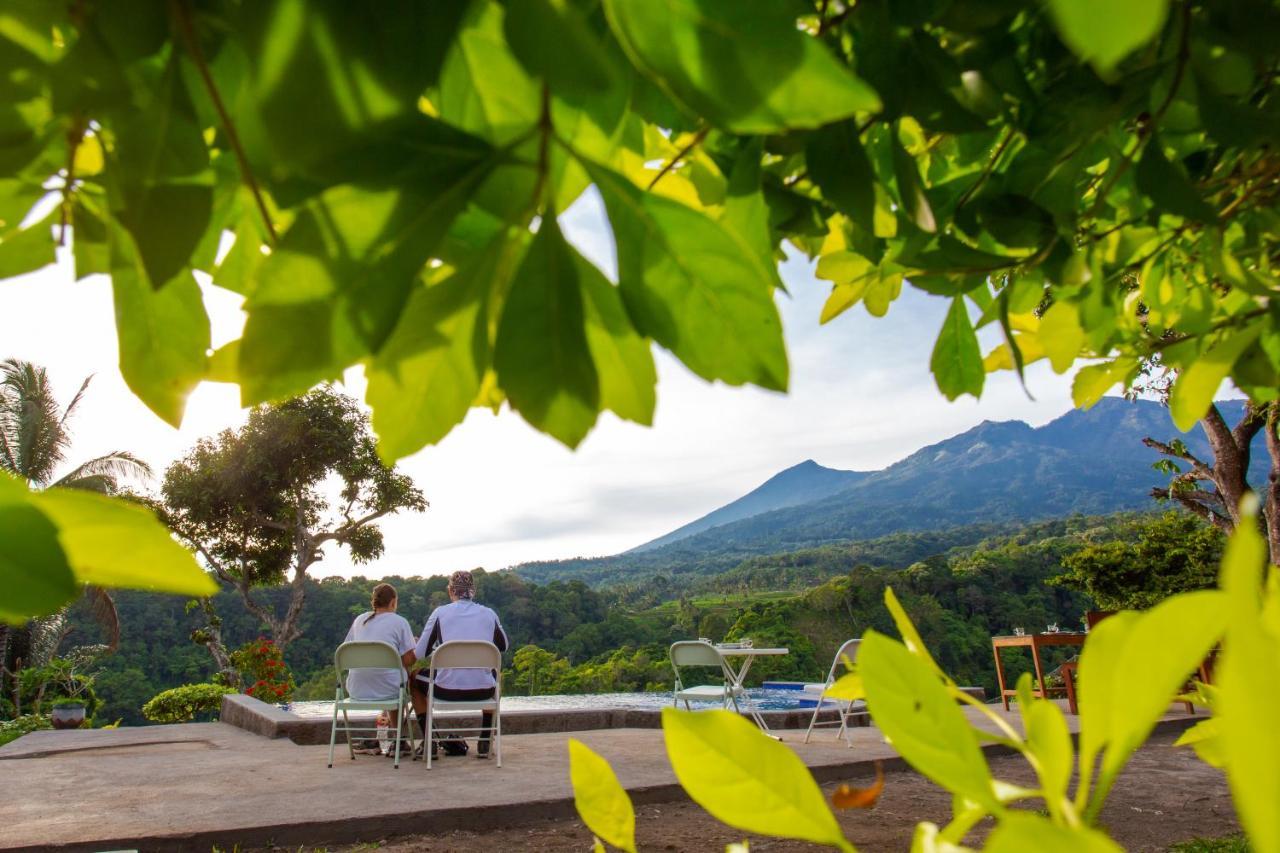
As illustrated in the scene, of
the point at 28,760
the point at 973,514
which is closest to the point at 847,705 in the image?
the point at 28,760

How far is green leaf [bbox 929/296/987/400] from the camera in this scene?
2.65 feet

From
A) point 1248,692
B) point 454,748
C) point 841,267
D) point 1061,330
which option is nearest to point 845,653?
point 454,748

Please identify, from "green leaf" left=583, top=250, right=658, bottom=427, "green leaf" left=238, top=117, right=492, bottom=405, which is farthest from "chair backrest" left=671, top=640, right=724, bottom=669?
"green leaf" left=238, top=117, right=492, bottom=405

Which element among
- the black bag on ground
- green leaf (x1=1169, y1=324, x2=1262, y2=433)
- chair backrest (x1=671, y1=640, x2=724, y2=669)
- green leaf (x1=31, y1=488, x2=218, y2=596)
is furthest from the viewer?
chair backrest (x1=671, y1=640, x2=724, y2=669)

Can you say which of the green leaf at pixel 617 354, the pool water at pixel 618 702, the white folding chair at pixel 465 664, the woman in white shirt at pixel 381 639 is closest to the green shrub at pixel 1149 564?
the pool water at pixel 618 702

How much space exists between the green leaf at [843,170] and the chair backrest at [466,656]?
5.07 meters

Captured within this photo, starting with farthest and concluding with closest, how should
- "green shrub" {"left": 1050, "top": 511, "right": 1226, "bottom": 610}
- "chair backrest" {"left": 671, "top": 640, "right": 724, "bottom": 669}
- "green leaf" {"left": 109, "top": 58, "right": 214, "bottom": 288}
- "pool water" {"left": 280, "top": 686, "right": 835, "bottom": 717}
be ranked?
"green shrub" {"left": 1050, "top": 511, "right": 1226, "bottom": 610}
"pool water" {"left": 280, "top": 686, "right": 835, "bottom": 717}
"chair backrest" {"left": 671, "top": 640, "right": 724, "bottom": 669}
"green leaf" {"left": 109, "top": 58, "right": 214, "bottom": 288}

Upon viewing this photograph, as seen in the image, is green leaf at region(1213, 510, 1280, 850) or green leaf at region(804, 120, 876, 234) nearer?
green leaf at region(1213, 510, 1280, 850)

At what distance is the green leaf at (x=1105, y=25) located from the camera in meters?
0.19

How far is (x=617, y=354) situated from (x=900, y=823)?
13.7 feet

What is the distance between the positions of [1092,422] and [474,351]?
120m

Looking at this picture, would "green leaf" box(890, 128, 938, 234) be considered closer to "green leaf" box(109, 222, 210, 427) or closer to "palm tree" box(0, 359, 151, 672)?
"green leaf" box(109, 222, 210, 427)

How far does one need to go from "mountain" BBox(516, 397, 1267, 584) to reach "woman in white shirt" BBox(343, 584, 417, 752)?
187 ft

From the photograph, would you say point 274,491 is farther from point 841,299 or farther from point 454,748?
point 841,299
